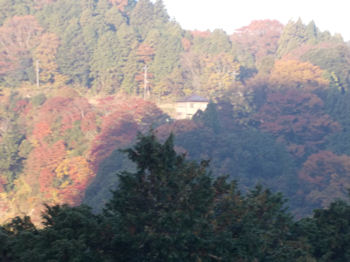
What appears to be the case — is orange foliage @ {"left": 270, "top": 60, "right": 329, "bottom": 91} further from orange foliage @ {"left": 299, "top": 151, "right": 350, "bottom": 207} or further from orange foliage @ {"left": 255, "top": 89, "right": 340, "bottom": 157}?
orange foliage @ {"left": 299, "top": 151, "right": 350, "bottom": 207}

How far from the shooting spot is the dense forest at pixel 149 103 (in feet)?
137

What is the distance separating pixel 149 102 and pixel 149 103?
160mm

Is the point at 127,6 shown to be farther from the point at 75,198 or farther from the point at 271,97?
the point at 75,198

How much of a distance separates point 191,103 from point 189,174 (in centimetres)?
4311

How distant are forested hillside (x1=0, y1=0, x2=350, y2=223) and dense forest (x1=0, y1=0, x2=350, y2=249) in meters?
0.13

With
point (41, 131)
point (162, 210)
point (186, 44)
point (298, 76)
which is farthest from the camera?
point (186, 44)

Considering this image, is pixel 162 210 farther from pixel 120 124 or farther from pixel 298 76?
pixel 298 76

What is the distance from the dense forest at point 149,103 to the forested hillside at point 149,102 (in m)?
0.13

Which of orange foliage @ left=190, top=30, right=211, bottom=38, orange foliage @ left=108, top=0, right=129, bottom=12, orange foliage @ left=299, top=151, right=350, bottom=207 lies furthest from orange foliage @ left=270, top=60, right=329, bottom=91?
orange foliage @ left=108, top=0, right=129, bottom=12

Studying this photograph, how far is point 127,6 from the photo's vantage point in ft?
275

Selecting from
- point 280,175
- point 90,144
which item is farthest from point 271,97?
point 90,144

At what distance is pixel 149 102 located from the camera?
5088cm

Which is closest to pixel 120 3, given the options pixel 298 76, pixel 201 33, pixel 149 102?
pixel 201 33

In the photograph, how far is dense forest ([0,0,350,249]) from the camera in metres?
41.9
